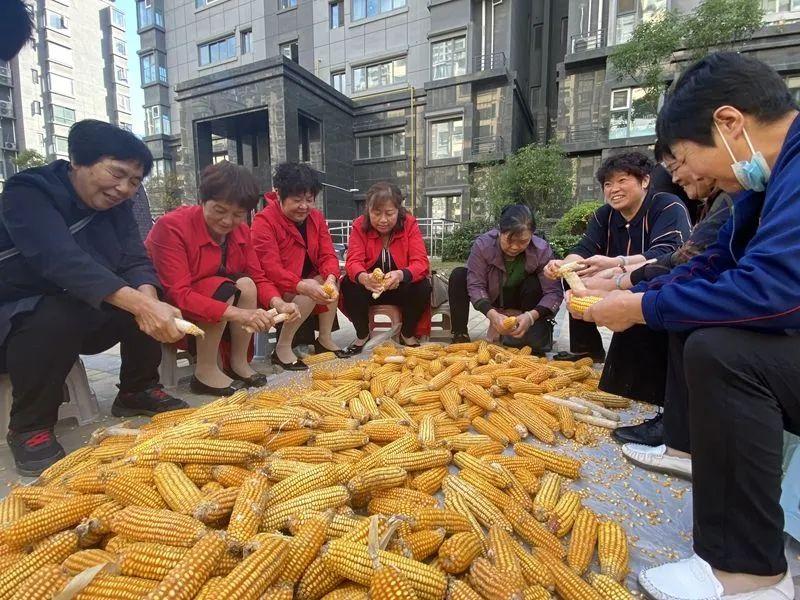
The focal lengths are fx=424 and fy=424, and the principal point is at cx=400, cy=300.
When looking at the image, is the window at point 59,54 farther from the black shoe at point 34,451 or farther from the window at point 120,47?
the black shoe at point 34,451

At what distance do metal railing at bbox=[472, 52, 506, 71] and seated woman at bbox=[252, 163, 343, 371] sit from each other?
19392 millimetres

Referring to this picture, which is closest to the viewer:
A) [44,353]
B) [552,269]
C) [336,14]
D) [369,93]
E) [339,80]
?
[44,353]

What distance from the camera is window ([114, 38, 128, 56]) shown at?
152 ft

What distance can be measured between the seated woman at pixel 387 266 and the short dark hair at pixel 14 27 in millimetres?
2950

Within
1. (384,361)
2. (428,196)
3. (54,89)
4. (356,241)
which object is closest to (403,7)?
(428,196)

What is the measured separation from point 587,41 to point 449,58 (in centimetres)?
626

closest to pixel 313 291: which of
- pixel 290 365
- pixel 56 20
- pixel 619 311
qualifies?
pixel 290 365

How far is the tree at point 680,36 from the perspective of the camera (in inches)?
558

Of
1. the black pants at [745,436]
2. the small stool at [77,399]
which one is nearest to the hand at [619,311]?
the black pants at [745,436]

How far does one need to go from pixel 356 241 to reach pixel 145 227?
2.37 metres

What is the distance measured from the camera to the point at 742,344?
1.36m

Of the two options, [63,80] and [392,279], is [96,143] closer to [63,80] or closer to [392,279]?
[392,279]

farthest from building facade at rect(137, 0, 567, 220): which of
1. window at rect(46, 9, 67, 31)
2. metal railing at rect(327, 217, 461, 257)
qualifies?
window at rect(46, 9, 67, 31)

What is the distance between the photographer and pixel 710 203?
2812 millimetres
